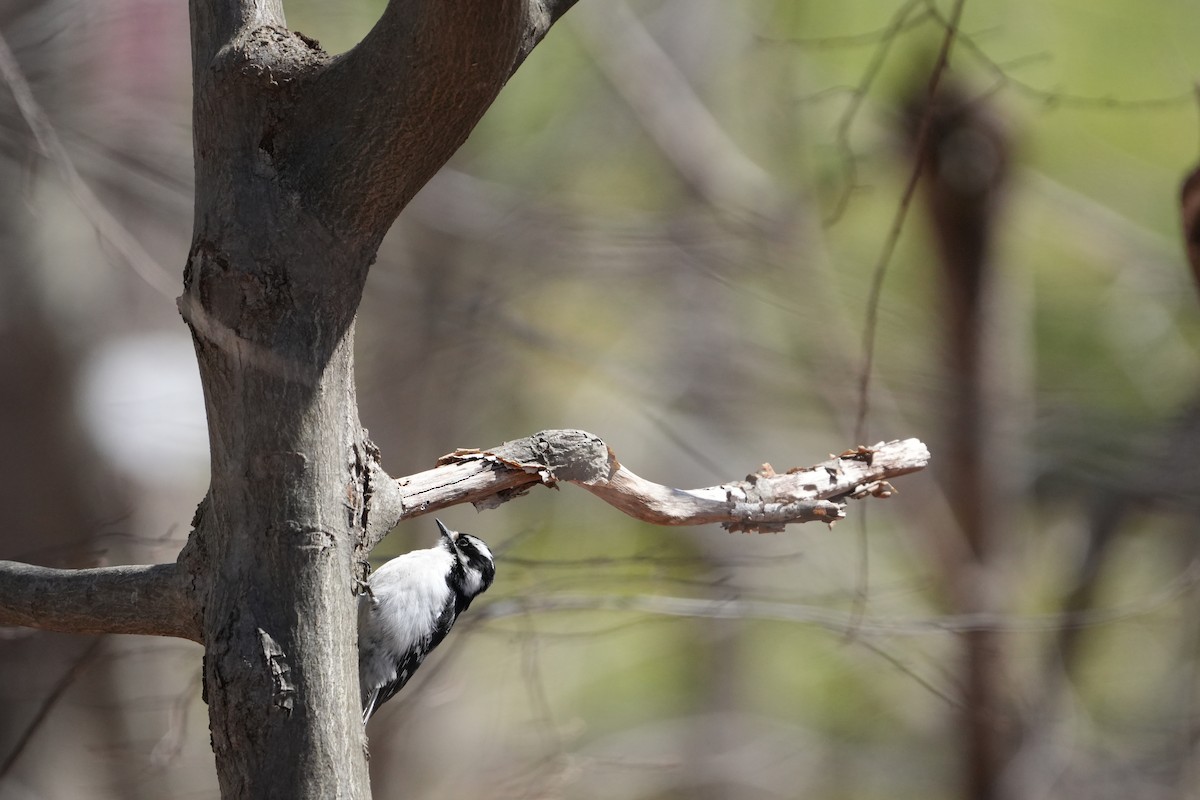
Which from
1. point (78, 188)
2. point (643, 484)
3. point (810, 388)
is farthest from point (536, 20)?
point (810, 388)

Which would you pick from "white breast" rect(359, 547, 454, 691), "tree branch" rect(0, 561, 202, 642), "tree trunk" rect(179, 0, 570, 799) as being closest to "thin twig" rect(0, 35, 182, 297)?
"white breast" rect(359, 547, 454, 691)

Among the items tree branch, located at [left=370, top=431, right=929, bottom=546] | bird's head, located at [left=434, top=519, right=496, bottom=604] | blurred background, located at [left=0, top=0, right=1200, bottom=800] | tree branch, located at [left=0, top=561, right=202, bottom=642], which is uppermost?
blurred background, located at [left=0, top=0, right=1200, bottom=800]

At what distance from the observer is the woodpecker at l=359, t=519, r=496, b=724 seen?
1.98 metres

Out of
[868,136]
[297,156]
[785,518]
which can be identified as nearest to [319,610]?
[297,156]

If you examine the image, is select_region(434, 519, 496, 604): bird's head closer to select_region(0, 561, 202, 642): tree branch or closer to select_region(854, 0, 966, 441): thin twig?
select_region(854, 0, 966, 441): thin twig

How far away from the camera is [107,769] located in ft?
8.98

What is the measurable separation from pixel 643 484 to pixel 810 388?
187 centimetres

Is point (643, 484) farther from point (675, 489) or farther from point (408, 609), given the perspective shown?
point (408, 609)

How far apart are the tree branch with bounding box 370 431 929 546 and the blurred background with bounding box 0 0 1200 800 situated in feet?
5.26

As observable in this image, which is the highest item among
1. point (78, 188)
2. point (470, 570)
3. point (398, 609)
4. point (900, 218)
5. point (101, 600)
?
point (78, 188)

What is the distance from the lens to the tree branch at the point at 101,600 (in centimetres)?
99

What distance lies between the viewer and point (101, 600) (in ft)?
3.37

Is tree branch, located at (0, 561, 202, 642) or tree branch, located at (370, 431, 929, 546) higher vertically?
tree branch, located at (370, 431, 929, 546)

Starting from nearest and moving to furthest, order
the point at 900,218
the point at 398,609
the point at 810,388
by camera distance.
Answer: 1. the point at 398,609
2. the point at 900,218
3. the point at 810,388
